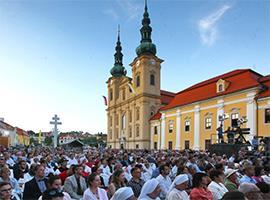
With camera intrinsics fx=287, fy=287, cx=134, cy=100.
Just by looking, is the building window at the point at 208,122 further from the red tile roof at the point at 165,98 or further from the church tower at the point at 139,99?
the red tile roof at the point at 165,98

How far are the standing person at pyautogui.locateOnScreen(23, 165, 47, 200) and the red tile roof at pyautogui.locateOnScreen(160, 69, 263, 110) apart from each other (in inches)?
1153

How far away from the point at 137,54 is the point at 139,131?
51.1 feet

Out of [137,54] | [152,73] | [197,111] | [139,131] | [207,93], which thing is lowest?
[139,131]

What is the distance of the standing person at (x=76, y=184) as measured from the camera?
22.6 ft

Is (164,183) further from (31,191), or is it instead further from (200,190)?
(31,191)

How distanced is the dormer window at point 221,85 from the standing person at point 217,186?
3197 centimetres

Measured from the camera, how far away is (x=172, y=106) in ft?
151

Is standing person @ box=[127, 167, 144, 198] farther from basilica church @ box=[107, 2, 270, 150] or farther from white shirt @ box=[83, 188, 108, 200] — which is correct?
basilica church @ box=[107, 2, 270, 150]

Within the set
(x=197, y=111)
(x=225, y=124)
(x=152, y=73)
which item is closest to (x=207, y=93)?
(x=197, y=111)

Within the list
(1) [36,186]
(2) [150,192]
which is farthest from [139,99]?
(2) [150,192]

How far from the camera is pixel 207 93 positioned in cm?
3941

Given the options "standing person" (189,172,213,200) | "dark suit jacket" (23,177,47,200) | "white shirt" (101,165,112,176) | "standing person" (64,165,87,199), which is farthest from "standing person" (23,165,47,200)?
"white shirt" (101,165,112,176)

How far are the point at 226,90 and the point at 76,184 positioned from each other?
31.9 meters

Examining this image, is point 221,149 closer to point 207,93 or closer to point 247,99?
point 247,99
